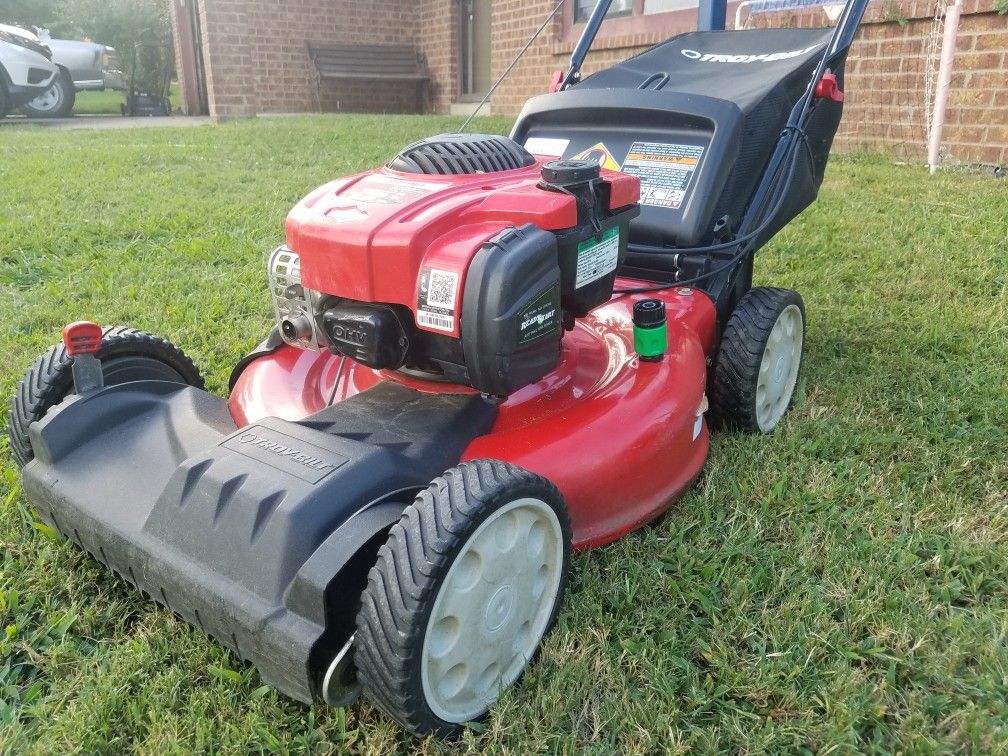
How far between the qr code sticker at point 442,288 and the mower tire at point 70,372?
0.72 meters

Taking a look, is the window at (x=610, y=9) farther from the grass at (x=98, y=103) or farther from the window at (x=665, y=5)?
the grass at (x=98, y=103)

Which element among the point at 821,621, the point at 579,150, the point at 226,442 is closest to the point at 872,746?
the point at 821,621

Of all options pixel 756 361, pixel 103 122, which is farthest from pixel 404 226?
pixel 103 122

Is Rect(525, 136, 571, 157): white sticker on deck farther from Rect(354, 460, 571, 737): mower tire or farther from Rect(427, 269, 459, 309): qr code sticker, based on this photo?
Rect(354, 460, 571, 737): mower tire

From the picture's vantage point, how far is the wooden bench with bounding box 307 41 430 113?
10.5m

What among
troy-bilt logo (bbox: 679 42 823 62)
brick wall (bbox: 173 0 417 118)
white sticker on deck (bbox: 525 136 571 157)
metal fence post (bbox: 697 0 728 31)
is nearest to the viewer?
white sticker on deck (bbox: 525 136 571 157)

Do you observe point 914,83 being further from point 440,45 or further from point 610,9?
point 440,45

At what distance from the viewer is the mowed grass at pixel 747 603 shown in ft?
4.13

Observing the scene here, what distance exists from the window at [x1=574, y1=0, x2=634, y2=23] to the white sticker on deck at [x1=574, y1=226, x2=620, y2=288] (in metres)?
5.57

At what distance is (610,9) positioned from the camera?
7.42m

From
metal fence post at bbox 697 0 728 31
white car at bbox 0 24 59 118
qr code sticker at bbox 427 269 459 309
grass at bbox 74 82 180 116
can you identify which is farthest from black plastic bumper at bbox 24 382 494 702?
grass at bbox 74 82 180 116

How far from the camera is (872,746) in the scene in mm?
1222

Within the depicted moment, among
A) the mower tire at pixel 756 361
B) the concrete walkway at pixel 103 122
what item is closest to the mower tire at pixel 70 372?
the mower tire at pixel 756 361

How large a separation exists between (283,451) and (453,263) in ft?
1.27
